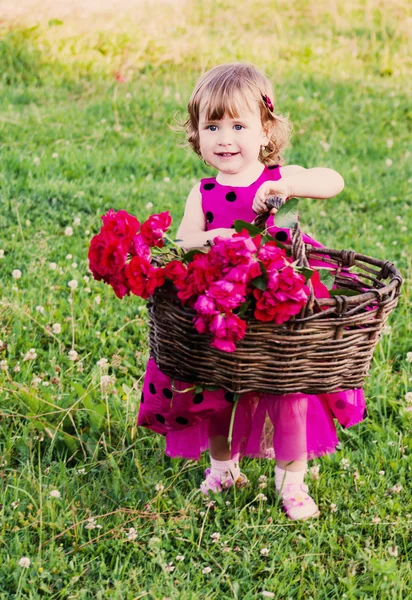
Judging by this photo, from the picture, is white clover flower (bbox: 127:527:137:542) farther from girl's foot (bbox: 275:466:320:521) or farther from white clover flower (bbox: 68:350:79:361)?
white clover flower (bbox: 68:350:79:361)

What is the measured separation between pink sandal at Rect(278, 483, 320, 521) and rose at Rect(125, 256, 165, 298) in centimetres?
104

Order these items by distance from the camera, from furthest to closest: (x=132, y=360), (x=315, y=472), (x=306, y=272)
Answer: (x=132, y=360) → (x=315, y=472) → (x=306, y=272)

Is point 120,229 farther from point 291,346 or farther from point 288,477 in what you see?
point 288,477

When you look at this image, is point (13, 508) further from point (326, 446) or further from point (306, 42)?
point (306, 42)

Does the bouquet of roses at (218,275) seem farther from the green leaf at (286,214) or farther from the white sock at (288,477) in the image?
the white sock at (288,477)

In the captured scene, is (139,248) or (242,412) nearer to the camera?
(139,248)

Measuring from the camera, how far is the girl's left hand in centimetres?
280

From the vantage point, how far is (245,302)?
2527 mm

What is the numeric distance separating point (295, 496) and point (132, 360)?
1.30 m

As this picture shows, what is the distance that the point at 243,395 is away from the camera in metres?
3.04

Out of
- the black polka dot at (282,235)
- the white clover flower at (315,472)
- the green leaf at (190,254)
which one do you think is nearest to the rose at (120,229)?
the green leaf at (190,254)

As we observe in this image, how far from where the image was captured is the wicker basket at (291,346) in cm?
257

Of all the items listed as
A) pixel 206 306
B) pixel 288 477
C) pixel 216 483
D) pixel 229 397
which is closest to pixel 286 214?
pixel 206 306

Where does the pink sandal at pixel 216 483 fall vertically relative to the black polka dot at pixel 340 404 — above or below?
below
